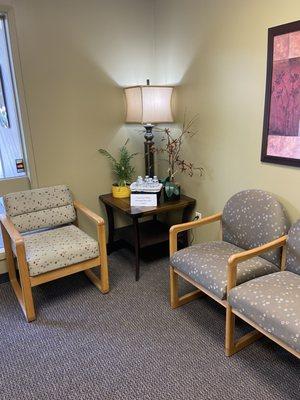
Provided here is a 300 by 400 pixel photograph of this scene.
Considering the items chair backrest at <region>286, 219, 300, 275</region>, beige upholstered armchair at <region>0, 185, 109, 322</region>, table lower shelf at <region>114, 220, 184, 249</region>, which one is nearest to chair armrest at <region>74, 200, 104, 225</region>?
beige upholstered armchair at <region>0, 185, 109, 322</region>

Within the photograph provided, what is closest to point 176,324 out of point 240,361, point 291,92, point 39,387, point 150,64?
point 240,361

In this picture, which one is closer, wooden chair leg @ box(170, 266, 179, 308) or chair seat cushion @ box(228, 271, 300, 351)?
chair seat cushion @ box(228, 271, 300, 351)

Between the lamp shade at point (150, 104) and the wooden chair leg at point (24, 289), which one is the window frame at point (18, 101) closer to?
the wooden chair leg at point (24, 289)

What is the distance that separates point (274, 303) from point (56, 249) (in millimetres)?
1433

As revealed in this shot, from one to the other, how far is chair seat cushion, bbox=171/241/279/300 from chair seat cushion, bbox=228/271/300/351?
91 mm

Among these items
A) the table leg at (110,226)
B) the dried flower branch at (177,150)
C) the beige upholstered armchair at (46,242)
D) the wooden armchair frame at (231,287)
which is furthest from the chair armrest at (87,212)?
the dried flower branch at (177,150)

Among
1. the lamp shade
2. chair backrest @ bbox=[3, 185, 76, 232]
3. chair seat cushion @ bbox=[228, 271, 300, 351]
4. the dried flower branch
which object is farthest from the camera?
the dried flower branch

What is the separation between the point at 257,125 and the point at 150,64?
4.50 ft

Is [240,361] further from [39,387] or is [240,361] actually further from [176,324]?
[39,387]

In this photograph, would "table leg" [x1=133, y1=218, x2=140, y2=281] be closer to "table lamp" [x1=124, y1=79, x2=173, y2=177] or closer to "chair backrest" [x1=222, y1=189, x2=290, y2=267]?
"chair backrest" [x1=222, y1=189, x2=290, y2=267]

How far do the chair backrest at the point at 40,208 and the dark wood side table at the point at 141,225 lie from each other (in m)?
0.38

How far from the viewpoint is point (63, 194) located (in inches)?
105

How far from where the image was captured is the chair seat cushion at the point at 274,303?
1422 millimetres

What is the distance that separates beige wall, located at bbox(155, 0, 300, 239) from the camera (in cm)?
206
